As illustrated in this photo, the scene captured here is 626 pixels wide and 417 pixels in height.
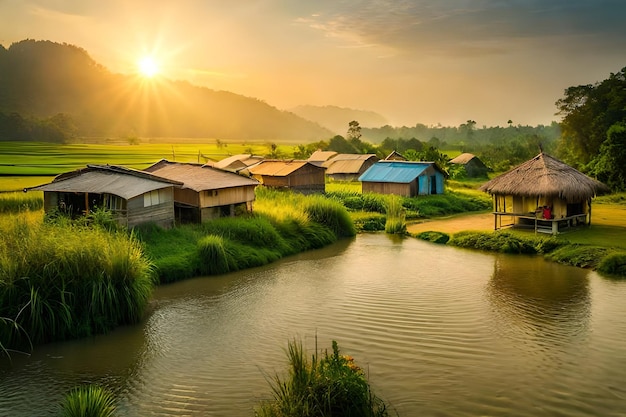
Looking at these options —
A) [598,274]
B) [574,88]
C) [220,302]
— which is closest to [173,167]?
[220,302]

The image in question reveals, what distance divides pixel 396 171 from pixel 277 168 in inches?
320

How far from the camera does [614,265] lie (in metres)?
17.0

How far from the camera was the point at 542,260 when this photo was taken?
63.4 ft

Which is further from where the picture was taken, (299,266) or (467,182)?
(467,182)

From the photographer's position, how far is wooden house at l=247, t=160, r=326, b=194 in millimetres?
32062

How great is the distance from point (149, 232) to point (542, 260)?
43.5ft

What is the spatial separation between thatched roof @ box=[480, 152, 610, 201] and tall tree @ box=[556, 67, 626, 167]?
20194 millimetres

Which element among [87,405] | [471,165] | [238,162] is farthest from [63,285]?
[471,165]

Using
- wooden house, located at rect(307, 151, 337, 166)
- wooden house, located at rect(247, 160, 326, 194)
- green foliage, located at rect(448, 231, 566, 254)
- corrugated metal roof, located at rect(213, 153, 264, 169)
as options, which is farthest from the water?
wooden house, located at rect(307, 151, 337, 166)

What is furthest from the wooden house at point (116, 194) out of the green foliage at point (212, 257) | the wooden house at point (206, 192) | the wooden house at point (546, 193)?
the wooden house at point (546, 193)

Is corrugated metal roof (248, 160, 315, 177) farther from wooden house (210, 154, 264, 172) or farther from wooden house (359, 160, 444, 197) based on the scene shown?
wooden house (210, 154, 264, 172)

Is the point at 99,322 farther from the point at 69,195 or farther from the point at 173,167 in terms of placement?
the point at 173,167

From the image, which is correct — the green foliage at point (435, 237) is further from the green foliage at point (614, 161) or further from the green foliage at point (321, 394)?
the green foliage at point (614, 161)

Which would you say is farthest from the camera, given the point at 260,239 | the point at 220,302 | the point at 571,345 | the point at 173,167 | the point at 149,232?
the point at 173,167
